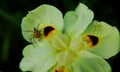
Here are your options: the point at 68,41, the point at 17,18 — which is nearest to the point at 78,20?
the point at 68,41

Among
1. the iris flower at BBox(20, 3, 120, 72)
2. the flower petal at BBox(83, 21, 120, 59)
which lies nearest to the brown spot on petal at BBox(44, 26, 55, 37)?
the iris flower at BBox(20, 3, 120, 72)

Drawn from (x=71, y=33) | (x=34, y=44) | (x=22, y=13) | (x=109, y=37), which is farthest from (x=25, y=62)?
(x=22, y=13)

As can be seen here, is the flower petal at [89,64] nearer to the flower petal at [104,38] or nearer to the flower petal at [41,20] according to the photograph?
the flower petal at [104,38]

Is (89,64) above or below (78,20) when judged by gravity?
below

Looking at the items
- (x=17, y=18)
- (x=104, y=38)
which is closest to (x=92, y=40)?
(x=104, y=38)

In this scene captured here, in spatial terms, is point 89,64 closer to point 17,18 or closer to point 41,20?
point 41,20

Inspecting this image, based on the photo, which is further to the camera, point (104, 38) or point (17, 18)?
point (17, 18)
